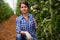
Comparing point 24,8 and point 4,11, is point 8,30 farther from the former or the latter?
point 24,8

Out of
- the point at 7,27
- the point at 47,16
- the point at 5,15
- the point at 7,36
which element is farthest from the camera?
the point at 5,15

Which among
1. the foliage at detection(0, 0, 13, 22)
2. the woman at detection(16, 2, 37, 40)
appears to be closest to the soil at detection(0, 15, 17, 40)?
the foliage at detection(0, 0, 13, 22)

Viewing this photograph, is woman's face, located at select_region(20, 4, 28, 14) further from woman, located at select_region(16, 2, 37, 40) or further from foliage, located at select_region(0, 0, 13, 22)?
foliage, located at select_region(0, 0, 13, 22)

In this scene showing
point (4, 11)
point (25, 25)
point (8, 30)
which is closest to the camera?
point (25, 25)

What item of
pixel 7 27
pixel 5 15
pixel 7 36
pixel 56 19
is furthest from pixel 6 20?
pixel 56 19

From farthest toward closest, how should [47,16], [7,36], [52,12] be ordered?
[7,36], [47,16], [52,12]

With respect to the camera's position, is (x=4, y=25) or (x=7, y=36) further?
(x=4, y=25)

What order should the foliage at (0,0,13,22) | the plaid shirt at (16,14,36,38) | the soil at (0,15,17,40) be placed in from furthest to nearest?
the foliage at (0,0,13,22) → the soil at (0,15,17,40) → the plaid shirt at (16,14,36,38)

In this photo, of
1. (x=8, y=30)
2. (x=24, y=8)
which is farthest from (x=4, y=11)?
(x=24, y=8)

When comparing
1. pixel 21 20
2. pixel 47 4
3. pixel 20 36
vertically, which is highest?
pixel 47 4

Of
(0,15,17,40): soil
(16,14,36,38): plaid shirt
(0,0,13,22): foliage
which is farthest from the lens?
(0,0,13,22): foliage

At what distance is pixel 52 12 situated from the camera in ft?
8.52

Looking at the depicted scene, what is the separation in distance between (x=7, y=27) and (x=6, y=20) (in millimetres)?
1506

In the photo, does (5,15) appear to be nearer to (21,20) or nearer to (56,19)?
(21,20)
